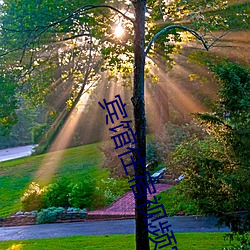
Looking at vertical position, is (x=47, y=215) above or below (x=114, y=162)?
below

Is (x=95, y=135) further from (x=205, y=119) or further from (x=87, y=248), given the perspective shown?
(x=205, y=119)

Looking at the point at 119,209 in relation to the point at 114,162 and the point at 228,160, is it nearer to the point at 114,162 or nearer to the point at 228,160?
the point at 114,162

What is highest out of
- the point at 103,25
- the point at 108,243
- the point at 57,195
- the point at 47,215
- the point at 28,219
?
the point at 103,25

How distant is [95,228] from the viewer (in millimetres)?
8695

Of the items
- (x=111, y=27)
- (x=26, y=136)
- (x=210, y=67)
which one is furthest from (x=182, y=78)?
(x=26, y=136)

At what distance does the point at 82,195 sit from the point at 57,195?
38.0 inches

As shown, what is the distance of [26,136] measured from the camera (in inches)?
1615

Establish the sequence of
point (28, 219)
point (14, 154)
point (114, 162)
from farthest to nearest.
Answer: point (14, 154) < point (114, 162) < point (28, 219)

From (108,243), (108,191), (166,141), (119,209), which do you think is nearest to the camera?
(108,243)

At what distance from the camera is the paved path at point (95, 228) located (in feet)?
25.4

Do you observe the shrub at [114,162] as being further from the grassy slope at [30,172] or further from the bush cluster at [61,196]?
the bush cluster at [61,196]

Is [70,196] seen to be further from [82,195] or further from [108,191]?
[108,191]

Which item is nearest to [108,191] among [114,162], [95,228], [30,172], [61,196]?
[61,196]

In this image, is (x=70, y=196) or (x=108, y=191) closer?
(x=70, y=196)
